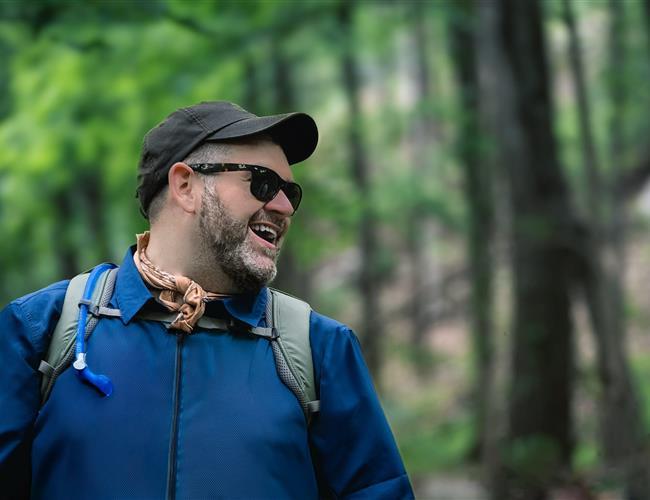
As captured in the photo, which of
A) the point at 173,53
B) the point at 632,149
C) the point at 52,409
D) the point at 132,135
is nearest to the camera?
the point at 52,409

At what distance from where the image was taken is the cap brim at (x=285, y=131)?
252cm

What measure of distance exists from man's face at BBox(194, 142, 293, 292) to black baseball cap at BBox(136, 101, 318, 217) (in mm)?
74

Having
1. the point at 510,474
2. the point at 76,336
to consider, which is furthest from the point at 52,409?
the point at 510,474

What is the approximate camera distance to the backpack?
2326 mm

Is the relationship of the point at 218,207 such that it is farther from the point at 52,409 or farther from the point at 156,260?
the point at 52,409

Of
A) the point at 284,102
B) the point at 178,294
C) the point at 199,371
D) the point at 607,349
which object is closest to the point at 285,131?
the point at 178,294

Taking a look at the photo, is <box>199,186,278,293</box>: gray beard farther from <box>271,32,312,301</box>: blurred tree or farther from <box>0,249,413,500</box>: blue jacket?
<box>271,32,312,301</box>: blurred tree

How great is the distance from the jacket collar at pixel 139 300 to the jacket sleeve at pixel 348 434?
0.18m

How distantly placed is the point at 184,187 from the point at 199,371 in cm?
57

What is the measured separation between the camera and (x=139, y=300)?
2.45 meters

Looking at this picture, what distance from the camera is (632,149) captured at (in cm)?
2686

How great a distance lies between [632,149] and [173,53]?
872 inches

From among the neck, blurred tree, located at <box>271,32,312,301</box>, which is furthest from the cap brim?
blurred tree, located at <box>271,32,312,301</box>

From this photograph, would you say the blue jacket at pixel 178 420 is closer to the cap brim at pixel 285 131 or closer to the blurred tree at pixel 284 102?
the cap brim at pixel 285 131
